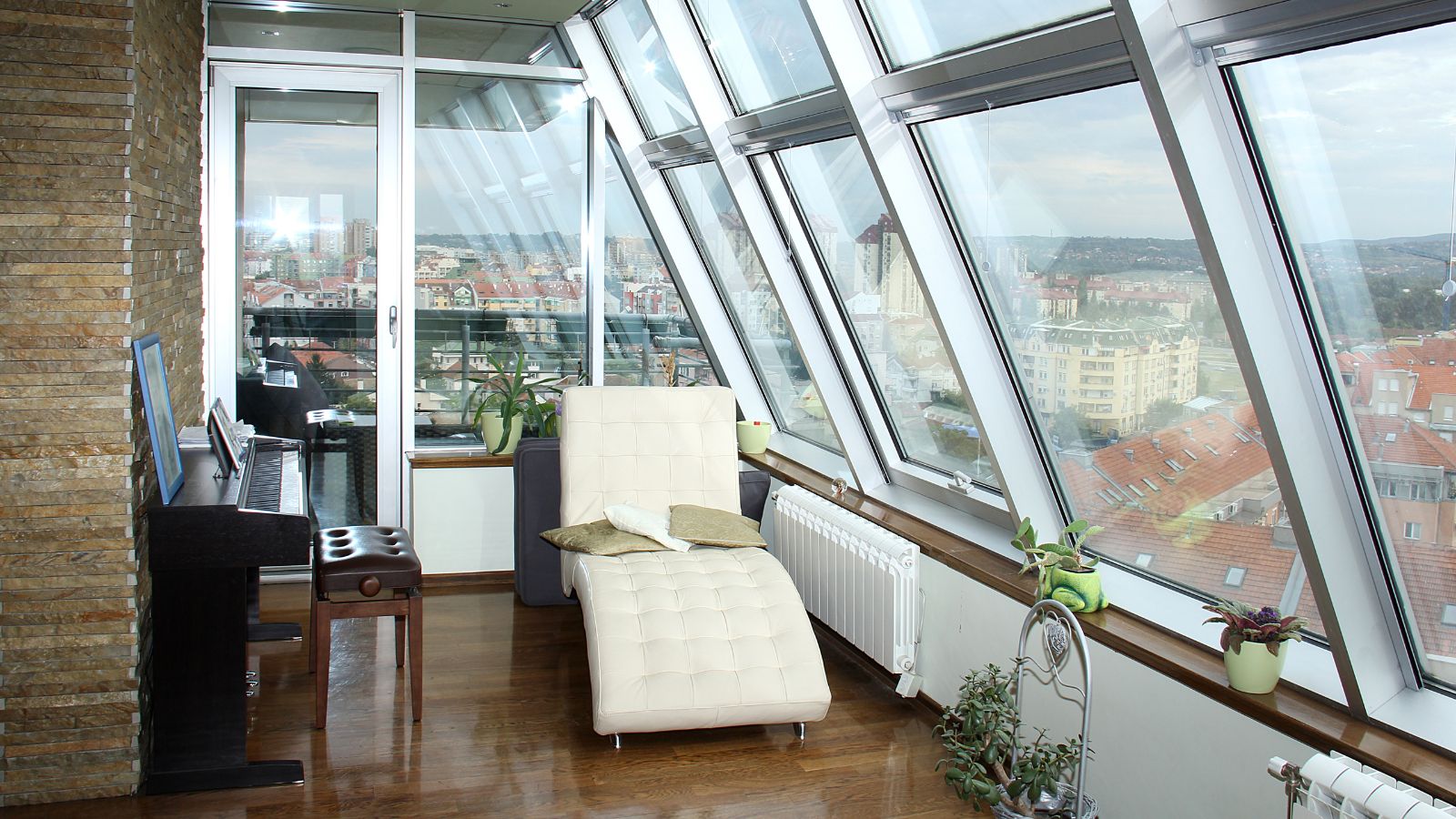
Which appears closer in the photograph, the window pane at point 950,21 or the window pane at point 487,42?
the window pane at point 950,21

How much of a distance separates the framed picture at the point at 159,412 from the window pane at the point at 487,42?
2474 millimetres

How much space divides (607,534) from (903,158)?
1829 mm

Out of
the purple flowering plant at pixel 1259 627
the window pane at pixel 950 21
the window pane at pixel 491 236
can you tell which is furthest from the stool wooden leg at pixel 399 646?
the purple flowering plant at pixel 1259 627

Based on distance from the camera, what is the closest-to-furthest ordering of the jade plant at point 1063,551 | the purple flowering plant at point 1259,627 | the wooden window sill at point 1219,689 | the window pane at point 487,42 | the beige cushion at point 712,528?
the wooden window sill at point 1219,689, the purple flowering plant at point 1259,627, the jade plant at point 1063,551, the beige cushion at point 712,528, the window pane at point 487,42

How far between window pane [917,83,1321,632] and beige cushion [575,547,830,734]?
102 cm

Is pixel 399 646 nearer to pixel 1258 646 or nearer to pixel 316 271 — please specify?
pixel 316 271

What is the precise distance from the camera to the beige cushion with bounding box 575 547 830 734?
11.8ft

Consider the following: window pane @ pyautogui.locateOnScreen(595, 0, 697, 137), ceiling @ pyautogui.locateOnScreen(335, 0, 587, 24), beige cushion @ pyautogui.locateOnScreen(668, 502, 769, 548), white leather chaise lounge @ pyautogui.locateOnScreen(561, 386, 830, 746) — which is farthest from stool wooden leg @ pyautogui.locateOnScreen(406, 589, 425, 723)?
ceiling @ pyautogui.locateOnScreen(335, 0, 587, 24)

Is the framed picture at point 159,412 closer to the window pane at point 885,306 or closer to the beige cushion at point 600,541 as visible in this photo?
the beige cushion at point 600,541

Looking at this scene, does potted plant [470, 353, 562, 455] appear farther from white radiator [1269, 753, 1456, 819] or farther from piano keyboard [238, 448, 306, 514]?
white radiator [1269, 753, 1456, 819]

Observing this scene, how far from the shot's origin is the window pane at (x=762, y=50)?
392 cm

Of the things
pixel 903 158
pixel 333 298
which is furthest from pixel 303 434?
pixel 903 158

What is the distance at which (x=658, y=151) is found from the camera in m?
5.64

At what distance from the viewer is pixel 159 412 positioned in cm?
354
